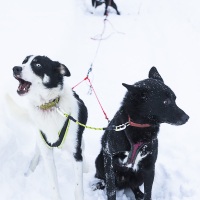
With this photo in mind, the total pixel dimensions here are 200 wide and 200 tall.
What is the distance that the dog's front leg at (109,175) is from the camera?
10.8 ft

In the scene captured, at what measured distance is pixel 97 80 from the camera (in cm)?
621

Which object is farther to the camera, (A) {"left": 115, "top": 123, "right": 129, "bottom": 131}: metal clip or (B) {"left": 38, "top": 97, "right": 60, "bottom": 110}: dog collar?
(B) {"left": 38, "top": 97, "right": 60, "bottom": 110}: dog collar

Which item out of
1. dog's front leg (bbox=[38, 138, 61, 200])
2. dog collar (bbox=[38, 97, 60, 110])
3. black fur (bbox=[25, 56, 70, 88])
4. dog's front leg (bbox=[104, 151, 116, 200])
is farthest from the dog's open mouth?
dog's front leg (bbox=[104, 151, 116, 200])

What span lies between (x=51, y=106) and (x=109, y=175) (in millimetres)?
840

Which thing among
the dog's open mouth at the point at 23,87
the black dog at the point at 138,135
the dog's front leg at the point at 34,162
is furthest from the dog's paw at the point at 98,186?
the dog's open mouth at the point at 23,87

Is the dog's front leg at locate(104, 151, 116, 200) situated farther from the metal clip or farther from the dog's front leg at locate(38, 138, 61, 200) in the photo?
the dog's front leg at locate(38, 138, 61, 200)

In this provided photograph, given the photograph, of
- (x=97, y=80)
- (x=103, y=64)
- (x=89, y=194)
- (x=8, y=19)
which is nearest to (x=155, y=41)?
(x=103, y=64)

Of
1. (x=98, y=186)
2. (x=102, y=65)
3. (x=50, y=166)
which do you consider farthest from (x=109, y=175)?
(x=102, y=65)

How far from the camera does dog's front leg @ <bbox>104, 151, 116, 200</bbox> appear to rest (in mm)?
3277

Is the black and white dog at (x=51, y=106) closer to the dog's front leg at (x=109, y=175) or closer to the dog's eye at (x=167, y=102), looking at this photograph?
the dog's front leg at (x=109, y=175)

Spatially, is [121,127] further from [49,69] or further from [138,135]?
[49,69]

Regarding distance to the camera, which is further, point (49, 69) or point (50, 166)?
point (50, 166)

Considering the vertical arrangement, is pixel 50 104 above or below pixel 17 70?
below

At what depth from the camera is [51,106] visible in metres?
3.17
